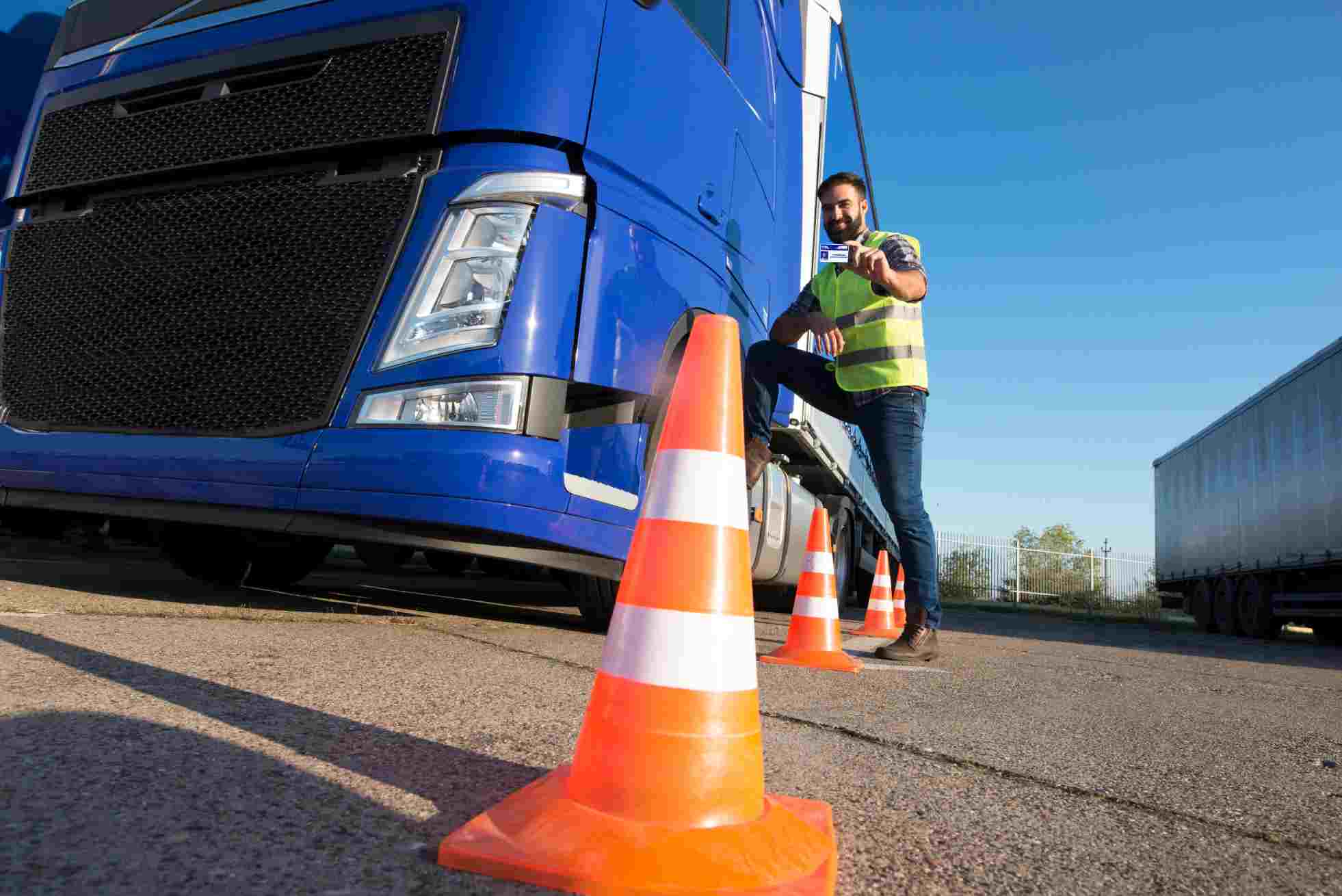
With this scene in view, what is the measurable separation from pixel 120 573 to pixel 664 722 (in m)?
4.81

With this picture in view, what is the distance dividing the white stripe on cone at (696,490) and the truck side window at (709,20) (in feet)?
8.86

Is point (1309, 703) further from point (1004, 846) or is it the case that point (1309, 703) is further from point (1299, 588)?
point (1299, 588)

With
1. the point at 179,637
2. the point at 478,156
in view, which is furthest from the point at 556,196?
the point at 179,637

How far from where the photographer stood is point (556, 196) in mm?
3117

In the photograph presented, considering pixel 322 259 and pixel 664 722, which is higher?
pixel 322 259

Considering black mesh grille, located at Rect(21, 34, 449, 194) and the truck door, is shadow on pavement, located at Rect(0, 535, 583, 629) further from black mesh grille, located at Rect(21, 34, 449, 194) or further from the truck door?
black mesh grille, located at Rect(21, 34, 449, 194)

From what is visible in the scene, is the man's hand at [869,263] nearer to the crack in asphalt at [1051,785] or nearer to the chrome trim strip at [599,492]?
the chrome trim strip at [599,492]

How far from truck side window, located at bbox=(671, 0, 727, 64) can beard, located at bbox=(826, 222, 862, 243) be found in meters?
0.83

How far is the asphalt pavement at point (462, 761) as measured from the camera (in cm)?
121

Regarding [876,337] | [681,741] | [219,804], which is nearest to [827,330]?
[876,337]

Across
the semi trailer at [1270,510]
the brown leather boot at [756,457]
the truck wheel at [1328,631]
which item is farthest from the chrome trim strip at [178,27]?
the truck wheel at [1328,631]

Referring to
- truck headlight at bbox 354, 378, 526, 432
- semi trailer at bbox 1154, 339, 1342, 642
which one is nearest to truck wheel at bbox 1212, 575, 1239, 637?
semi trailer at bbox 1154, 339, 1342, 642

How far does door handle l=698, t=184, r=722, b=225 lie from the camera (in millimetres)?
3811

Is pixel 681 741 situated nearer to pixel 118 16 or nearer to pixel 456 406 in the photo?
pixel 456 406
